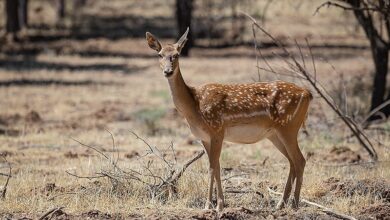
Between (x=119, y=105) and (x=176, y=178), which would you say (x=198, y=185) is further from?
(x=119, y=105)

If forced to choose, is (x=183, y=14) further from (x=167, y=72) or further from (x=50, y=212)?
(x=50, y=212)

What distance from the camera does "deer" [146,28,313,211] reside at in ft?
30.2

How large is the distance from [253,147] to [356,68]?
13923mm

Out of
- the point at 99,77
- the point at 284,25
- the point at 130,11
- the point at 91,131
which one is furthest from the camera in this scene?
the point at 130,11

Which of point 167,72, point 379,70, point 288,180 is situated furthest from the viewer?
point 379,70

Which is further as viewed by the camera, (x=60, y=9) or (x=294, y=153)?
(x=60, y=9)

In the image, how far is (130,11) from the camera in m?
51.0

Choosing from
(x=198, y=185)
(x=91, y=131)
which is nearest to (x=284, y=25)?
(x=91, y=131)

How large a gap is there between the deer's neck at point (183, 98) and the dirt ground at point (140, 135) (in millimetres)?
1037

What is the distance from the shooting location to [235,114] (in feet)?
30.4

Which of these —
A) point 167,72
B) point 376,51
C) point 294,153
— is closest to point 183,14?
point 376,51

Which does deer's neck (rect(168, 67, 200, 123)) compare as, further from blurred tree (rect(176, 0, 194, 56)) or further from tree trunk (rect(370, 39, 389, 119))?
blurred tree (rect(176, 0, 194, 56))

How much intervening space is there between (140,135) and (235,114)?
7664 millimetres

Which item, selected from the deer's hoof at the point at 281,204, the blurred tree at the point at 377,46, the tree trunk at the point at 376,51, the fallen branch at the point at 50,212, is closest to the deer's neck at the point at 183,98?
the deer's hoof at the point at 281,204
